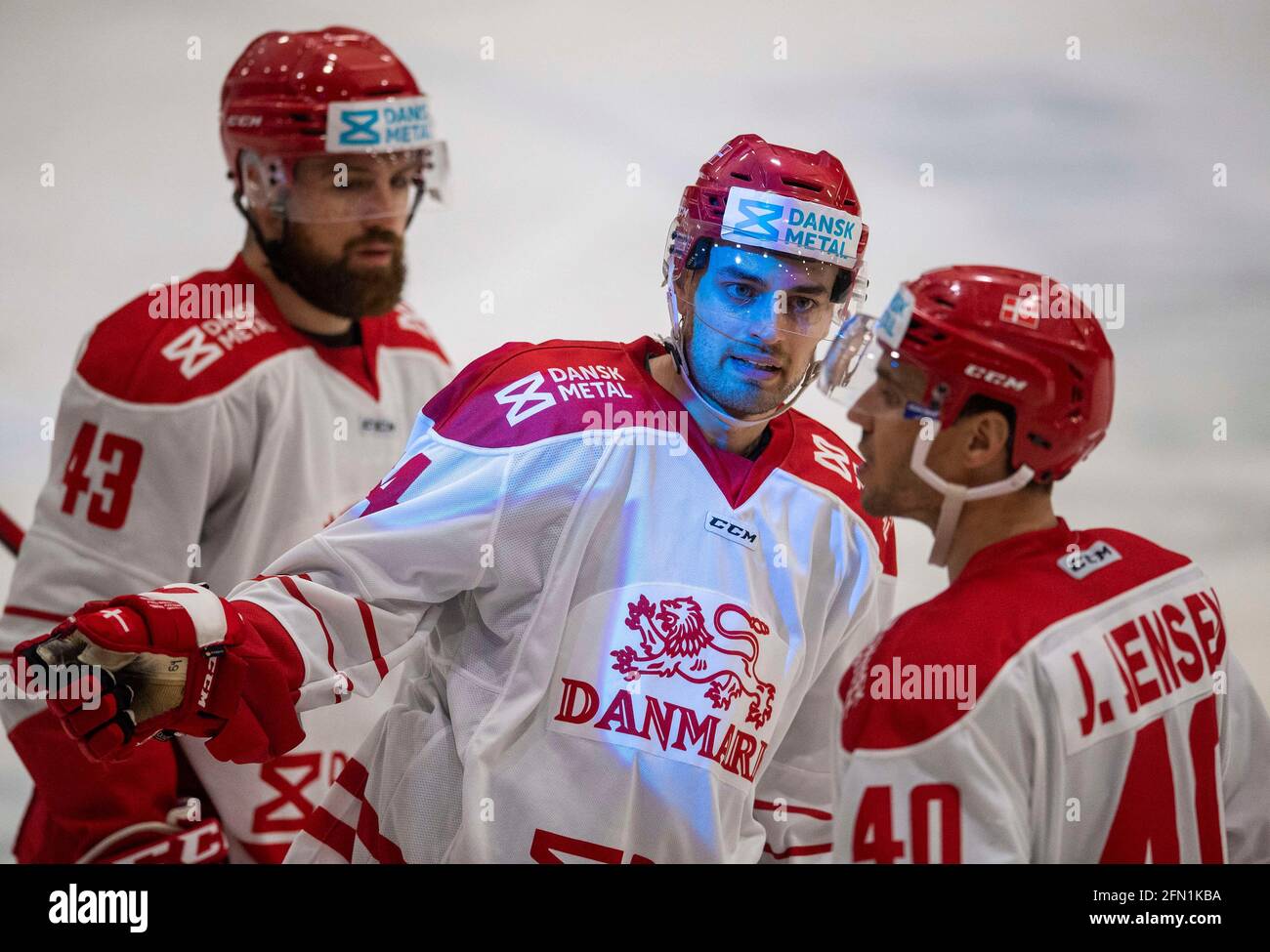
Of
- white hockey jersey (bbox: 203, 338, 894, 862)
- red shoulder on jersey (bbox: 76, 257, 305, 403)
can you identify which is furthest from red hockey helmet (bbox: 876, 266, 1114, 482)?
red shoulder on jersey (bbox: 76, 257, 305, 403)

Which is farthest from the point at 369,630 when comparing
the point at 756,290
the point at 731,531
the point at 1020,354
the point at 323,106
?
the point at 323,106

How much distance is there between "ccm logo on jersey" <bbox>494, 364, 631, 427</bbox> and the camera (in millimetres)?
2514

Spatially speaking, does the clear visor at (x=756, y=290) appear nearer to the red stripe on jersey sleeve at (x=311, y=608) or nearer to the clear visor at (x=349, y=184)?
the red stripe on jersey sleeve at (x=311, y=608)

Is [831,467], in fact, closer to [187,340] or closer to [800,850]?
[800,850]

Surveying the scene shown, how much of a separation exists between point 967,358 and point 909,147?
196 cm

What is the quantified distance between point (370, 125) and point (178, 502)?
821 mm

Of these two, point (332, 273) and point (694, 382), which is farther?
point (332, 273)

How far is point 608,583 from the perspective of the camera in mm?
2484

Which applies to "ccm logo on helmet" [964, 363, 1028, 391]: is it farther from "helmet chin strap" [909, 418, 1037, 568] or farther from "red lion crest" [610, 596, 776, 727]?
"red lion crest" [610, 596, 776, 727]

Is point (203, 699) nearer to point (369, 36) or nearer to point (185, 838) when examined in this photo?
point (185, 838)

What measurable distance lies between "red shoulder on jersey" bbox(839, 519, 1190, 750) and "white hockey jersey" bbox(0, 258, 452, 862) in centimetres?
139

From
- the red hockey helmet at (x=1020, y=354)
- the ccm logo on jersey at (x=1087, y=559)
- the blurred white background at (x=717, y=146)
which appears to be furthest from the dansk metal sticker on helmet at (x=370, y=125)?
the ccm logo on jersey at (x=1087, y=559)
